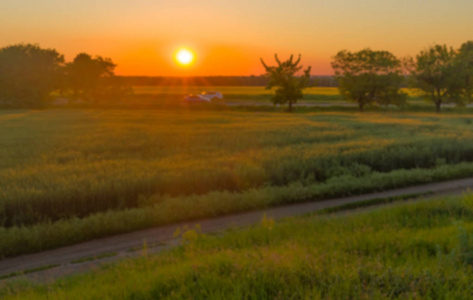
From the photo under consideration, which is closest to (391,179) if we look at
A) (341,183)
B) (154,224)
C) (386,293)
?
(341,183)

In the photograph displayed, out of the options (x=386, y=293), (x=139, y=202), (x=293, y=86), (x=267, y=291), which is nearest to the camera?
(x=386, y=293)

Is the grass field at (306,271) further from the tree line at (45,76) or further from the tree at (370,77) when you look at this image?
the tree line at (45,76)

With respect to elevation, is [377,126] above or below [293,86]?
below

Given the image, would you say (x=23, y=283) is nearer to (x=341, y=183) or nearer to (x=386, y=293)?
(x=386, y=293)

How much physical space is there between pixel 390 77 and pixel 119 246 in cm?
5264

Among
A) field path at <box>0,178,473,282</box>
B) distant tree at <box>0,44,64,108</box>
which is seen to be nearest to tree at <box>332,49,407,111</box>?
field path at <box>0,178,473,282</box>

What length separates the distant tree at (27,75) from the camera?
7832 cm

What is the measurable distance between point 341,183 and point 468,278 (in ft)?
33.2

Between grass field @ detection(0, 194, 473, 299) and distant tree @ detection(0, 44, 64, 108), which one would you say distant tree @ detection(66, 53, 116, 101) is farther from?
grass field @ detection(0, 194, 473, 299)

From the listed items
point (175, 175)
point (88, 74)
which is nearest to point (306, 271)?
point (175, 175)

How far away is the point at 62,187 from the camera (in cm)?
1339

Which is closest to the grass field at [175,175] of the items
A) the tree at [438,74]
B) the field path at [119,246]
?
the field path at [119,246]

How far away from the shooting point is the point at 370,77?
56.1 m

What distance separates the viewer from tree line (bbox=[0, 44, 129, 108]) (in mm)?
78500
